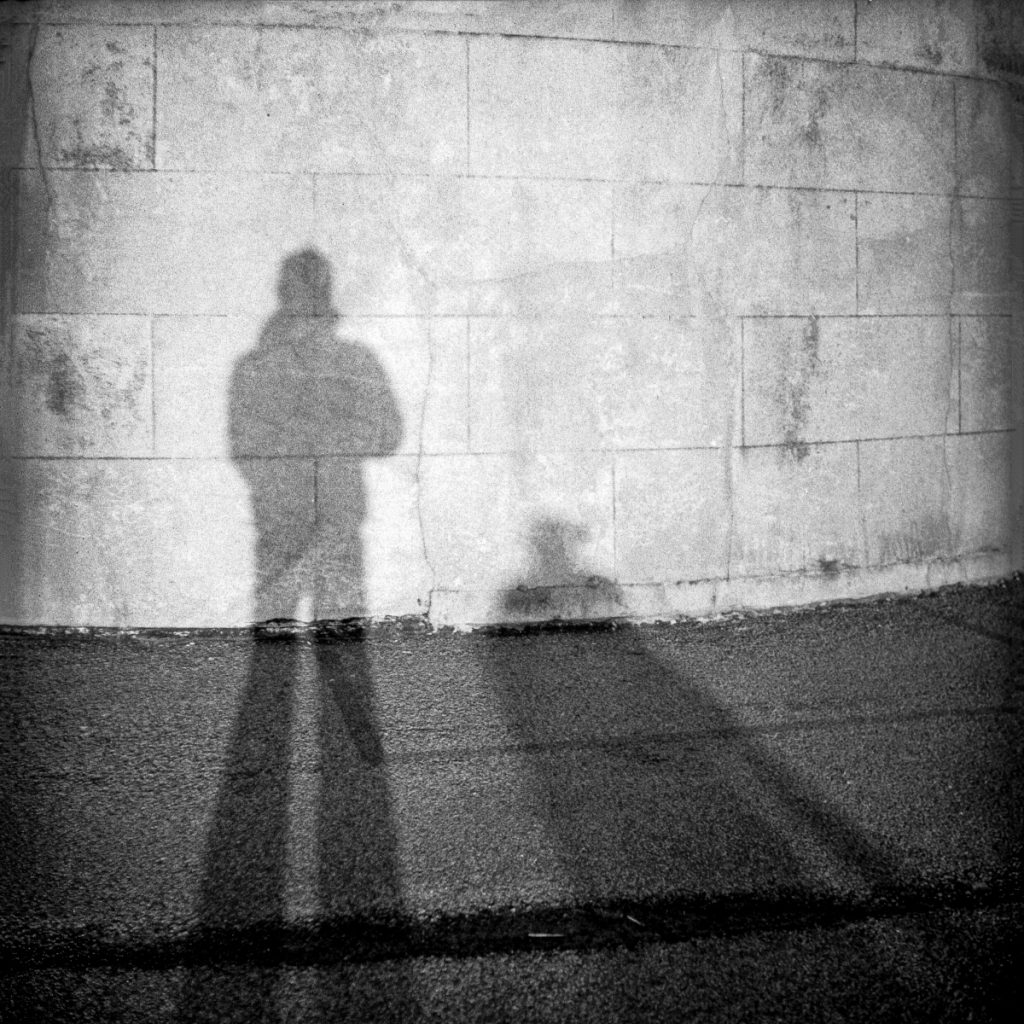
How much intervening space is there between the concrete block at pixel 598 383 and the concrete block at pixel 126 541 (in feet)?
4.17

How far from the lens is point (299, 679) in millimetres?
4445

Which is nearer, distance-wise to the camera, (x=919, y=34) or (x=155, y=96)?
(x=155, y=96)

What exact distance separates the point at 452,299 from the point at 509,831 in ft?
10.6

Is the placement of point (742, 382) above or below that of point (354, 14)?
below

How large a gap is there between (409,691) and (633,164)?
341 centimetres

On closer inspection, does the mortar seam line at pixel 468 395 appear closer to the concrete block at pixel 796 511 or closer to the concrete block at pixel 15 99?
the concrete block at pixel 796 511

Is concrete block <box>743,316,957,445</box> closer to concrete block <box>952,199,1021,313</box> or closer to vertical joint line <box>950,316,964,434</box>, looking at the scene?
vertical joint line <box>950,316,964,434</box>

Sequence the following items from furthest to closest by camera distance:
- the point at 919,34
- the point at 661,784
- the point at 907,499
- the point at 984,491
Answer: the point at 984,491 < the point at 907,499 < the point at 919,34 < the point at 661,784

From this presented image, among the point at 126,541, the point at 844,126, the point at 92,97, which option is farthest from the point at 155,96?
the point at 844,126

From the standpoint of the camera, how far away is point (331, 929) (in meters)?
2.46

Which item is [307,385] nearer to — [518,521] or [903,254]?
[518,521]

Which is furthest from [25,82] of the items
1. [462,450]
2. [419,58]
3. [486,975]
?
[486,975]

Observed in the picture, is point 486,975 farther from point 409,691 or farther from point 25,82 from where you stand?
point 25,82

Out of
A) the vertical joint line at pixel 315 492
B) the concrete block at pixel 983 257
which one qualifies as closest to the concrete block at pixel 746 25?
the concrete block at pixel 983 257
